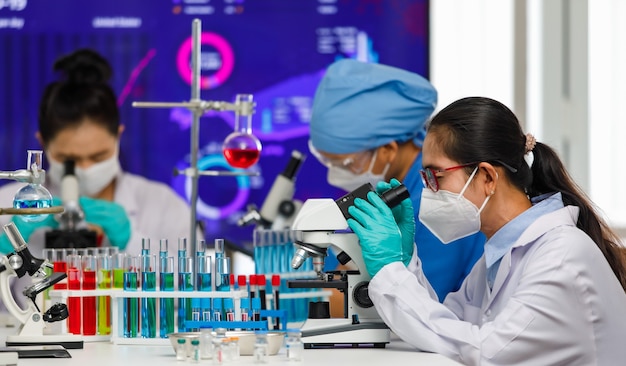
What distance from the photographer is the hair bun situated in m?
4.46

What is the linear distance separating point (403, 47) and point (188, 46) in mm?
1055

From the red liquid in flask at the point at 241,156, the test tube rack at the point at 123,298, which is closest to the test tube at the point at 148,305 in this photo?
the test tube rack at the point at 123,298

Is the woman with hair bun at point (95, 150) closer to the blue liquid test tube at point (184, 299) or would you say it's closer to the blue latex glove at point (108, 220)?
the blue latex glove at point (108, 220)

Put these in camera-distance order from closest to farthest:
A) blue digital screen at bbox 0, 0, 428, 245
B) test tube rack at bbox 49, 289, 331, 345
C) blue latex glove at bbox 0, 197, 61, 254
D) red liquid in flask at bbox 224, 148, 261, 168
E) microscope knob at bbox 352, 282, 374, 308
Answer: test tube rack at bbox 49, 289, 331, 345 → microscope knob at bbox 352, 282, 374, 308 → red liquid in flask at bbox 224, 148, 261, 168 → blue latex glove at bbox 0, 197, 61, 254 → blue digital screen at bbox 0, 0, 428, 245

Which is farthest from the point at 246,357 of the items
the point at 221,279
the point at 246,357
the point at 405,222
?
the point at 405,222

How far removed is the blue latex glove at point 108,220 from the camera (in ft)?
13.2

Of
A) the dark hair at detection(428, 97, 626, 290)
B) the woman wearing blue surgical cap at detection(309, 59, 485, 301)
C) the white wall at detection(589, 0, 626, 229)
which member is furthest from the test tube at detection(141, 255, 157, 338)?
the white wall at detection(589, 0, 626, 229)

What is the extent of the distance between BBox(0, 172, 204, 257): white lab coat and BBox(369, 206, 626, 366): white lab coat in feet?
6.89

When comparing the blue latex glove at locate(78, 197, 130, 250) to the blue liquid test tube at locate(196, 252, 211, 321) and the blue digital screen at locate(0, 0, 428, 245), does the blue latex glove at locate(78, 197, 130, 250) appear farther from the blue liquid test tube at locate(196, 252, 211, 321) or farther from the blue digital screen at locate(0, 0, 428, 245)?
the blue liquid test tube at locate(196, 252, 211, 321)

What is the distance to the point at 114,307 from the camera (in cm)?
248

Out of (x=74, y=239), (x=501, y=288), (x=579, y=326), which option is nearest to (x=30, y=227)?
(x=74, y=239)

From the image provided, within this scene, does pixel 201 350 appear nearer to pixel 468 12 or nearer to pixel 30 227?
pixel 30 227

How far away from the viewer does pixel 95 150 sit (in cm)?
434

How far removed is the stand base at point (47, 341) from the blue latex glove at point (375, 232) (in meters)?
0.79
